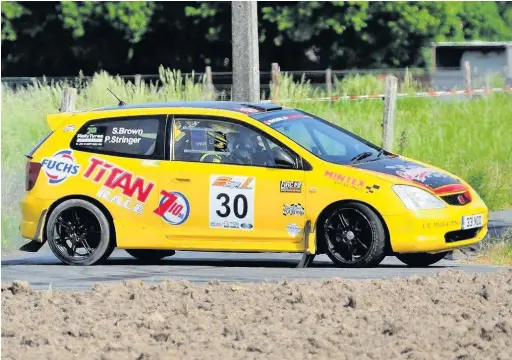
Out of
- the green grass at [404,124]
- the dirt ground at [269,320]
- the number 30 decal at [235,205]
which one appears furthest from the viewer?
the green grass at [404,124]

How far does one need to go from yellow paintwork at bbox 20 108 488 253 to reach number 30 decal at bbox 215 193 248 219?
11cm

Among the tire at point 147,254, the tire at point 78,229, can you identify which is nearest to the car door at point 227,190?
the tire at point 78,229

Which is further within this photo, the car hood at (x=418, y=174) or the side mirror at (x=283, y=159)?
the side mirror at (x=283, y=159)

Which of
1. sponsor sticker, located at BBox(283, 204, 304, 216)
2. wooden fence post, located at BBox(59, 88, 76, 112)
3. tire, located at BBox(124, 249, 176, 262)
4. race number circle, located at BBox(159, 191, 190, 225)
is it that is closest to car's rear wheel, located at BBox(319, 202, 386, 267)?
sponsor sticker, located at BBox(283, 204, 304, 216)

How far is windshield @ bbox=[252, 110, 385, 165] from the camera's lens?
46.9ft

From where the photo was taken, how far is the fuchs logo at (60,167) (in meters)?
14.8

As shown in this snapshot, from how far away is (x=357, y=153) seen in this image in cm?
1459

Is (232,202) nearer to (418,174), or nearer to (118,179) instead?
(118,179)

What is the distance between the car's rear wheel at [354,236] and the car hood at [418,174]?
46 cm

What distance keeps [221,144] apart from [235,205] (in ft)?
2.05

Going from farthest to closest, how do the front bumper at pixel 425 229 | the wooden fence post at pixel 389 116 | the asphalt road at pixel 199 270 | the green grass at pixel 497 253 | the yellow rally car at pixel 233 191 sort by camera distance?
the wooden fence post at pixel 389 116, the green grass at pixel 497 253, the yellow rally car at pixel 233 191, the front bumper at pixel 425 229, the asphalt road at pixel 199 270

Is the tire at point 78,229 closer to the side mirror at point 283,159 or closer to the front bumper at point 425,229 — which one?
the side mirror at point 283,159

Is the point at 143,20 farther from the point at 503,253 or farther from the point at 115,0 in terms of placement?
the point at 503,253

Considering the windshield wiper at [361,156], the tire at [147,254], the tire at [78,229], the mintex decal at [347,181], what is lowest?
the tire at [147,254]
